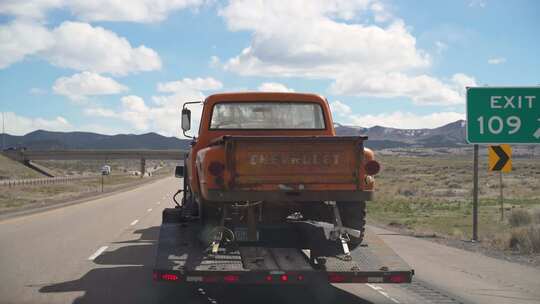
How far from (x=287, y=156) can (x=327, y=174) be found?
0.54m

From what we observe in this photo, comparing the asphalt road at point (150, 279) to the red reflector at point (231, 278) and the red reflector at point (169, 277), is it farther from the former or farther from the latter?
the red reflector at point (231, 278)

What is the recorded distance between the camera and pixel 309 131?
10.8 metres

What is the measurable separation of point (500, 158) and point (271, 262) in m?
11.8

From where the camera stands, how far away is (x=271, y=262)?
833cm

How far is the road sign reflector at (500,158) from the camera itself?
1844 cm

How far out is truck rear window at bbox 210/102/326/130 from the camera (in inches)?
421

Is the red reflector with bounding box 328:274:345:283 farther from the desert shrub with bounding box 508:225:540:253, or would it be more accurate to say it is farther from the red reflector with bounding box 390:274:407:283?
the desert shrub with bounding box 508:225:540:253

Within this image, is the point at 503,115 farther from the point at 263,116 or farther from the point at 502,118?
the point at 263,116

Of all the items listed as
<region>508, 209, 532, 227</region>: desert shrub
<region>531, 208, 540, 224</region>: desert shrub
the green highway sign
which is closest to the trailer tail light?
the green highway sign

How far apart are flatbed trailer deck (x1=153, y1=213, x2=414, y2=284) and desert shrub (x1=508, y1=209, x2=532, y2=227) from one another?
13.4 m

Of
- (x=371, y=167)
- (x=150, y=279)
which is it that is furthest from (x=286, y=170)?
(x=150, y=279)

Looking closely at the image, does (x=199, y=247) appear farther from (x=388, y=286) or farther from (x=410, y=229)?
(x=410, y=229)

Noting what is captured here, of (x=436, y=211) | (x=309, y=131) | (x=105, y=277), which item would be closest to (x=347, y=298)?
(x=309, y=131)

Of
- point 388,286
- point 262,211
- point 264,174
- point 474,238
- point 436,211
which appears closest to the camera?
point 264,174
